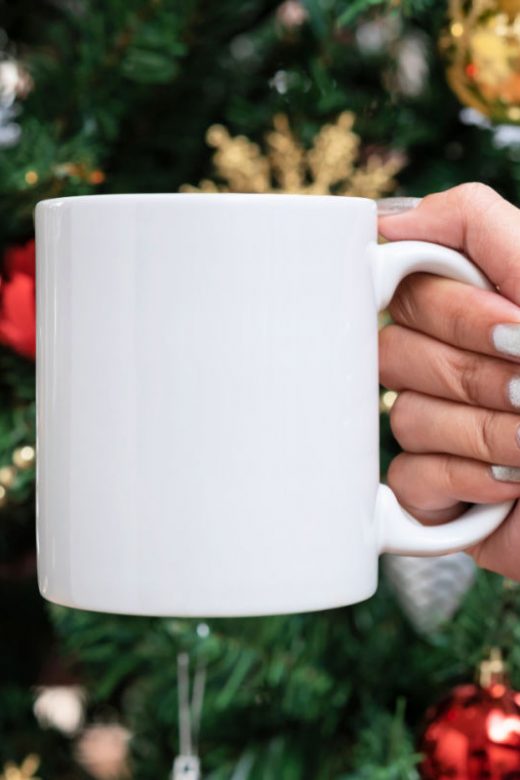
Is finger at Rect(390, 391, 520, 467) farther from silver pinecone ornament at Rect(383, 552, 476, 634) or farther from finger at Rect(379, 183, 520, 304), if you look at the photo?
silver pinecone ornament at Rect(383, 552, 476, 634)

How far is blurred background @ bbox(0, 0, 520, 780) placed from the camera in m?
0.84

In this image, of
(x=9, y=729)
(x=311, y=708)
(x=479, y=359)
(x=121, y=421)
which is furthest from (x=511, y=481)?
(x=9, y=729)

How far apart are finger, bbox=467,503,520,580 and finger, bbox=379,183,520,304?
14 cm

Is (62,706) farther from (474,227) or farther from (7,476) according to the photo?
(474,227)

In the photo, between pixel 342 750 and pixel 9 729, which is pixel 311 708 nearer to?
pixel 342 750

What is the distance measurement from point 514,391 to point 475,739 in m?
0.38

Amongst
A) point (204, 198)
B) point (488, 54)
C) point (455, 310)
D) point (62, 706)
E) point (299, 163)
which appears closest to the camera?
point (204, 198)

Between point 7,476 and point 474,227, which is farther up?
point 474,227

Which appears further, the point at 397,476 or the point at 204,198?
the point at 397,476

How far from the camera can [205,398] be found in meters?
0.45

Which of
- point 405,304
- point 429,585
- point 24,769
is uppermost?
point 405,304

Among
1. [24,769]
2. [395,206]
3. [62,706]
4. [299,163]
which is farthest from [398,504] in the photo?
[62,706]

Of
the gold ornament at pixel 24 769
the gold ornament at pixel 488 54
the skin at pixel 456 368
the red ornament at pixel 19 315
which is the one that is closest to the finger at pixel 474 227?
the skin at pixel 456 368

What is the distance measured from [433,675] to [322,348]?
570 mm
